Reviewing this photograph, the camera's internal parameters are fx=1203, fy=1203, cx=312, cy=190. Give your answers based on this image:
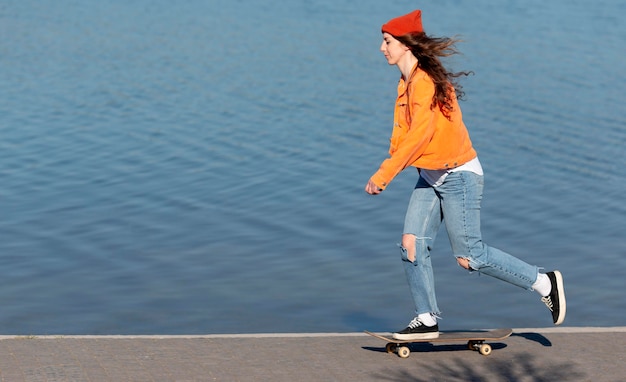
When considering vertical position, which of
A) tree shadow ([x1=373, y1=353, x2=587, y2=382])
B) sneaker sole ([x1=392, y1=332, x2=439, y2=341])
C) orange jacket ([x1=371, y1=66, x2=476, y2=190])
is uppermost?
orange jacket ([x1=371, y1=66, x2=476, y2=190])

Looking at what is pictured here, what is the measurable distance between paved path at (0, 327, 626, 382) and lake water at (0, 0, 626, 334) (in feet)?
5.46

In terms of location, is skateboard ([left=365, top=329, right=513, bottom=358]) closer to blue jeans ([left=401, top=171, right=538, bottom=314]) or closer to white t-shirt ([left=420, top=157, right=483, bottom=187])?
blue jeans ([left=401, top=171, right=538, bottom=314])

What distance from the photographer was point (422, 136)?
6512 millimetres

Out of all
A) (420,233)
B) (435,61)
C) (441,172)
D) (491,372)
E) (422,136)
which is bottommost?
(491,372)

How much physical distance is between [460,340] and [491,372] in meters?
0.35

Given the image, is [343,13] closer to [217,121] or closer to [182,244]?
[217,121]

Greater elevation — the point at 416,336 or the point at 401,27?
the point at 401,27

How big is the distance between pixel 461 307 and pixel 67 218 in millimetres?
4412

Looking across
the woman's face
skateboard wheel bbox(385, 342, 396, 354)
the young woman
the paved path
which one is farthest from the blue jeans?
the woman's face

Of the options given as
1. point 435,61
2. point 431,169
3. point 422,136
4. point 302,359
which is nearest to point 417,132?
point 422,136

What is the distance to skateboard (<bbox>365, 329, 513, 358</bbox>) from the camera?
6.88 meters

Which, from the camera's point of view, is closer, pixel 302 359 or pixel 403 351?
pixel 302 359

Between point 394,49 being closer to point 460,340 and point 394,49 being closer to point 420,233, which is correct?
point 420,233

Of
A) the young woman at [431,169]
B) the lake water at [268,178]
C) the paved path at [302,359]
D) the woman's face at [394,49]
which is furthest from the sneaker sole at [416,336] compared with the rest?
the lake water at [268,178]
